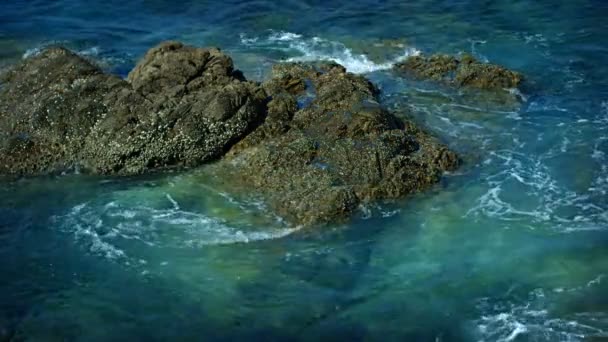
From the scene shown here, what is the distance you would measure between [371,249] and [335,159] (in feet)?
14.1

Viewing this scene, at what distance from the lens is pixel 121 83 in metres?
27.5

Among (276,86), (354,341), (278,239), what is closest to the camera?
(354,341)

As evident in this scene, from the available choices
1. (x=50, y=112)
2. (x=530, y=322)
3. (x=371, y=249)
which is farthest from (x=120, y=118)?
(x=530, y=322)

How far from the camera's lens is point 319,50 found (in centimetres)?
3569

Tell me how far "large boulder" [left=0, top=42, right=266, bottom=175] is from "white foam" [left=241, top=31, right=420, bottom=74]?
284 inches

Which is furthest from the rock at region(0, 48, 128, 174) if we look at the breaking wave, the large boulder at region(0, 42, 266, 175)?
the breaking wave

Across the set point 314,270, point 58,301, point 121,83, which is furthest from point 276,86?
point 58,301

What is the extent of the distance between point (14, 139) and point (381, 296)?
586 inches

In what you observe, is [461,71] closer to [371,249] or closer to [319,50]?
[319,50]

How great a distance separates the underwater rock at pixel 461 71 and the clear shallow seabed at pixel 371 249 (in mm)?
763

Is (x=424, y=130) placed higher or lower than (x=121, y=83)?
lower

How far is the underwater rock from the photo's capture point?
31.0m

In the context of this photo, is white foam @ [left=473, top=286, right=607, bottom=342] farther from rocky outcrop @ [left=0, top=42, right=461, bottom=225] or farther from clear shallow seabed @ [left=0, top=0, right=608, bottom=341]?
rocky outcrop @ [left=0, top=42, right=461, bottom=225]

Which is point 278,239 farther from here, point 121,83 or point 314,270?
point 121,83
